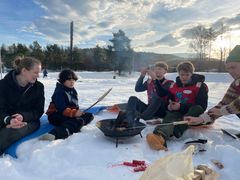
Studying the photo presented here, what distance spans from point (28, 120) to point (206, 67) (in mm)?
30092

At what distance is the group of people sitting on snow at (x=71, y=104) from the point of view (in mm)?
2920

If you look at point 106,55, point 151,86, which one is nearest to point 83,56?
point 106,55

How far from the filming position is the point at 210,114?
290 centimetres

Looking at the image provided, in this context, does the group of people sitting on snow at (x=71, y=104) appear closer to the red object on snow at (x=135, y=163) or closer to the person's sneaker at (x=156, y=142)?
the person's sneaker at (x=156, y=142)

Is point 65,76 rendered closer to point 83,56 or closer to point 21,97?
point 21,97

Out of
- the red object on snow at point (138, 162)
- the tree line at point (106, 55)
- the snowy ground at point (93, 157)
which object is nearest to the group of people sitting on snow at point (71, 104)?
the snowy ground at point (93, 157)

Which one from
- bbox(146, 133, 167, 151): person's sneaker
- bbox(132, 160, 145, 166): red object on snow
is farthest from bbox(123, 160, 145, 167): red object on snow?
bbox(146, 133, 167, 151): person's sneaker

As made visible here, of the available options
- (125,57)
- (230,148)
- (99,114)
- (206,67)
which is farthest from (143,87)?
(206,67)

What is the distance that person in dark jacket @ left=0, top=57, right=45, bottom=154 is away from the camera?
3004 millimetres

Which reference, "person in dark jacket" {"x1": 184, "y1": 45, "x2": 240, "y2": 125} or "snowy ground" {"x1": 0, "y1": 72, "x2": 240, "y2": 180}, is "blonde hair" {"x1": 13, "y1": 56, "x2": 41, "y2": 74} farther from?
"person in dark jacket" {"x1": 184, "y1": 45, "x2": 240, "y2": 125}

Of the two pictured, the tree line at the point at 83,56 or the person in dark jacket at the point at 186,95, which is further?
the tree line at the point at 83,56

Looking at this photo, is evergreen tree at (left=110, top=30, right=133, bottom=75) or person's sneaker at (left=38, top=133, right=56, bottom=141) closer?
person's sneaker at (left=38, top=133, right=56, bottom=141)

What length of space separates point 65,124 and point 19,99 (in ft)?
2.17

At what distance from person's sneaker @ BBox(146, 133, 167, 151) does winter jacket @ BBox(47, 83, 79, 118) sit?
1.17 meters
